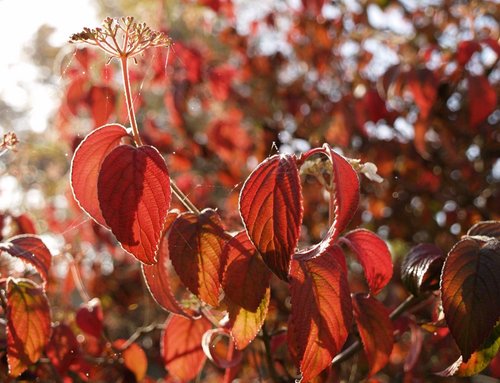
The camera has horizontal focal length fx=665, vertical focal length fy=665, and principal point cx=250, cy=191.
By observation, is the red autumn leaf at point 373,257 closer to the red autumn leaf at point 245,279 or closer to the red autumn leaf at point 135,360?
the red autumn leaf at point 245,279

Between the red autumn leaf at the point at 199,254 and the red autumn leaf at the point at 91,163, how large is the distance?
114mm

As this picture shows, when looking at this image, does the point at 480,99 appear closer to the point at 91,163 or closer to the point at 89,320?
the point at 89,320

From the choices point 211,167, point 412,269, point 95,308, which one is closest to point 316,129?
point 211,167

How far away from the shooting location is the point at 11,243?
3.79 feet

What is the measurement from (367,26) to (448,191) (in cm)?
151

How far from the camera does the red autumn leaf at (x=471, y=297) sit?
2.94 feet

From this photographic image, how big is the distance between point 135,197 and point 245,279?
0.21 metres

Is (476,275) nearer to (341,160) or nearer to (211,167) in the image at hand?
(341,160)

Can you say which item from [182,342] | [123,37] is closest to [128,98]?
[123,37]

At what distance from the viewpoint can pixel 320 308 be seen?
3.08 ft

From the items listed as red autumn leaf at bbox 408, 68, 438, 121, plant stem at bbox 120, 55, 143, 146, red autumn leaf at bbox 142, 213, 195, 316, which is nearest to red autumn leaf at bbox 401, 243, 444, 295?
red autumn leaf at bbox 142, 213, 195, 316

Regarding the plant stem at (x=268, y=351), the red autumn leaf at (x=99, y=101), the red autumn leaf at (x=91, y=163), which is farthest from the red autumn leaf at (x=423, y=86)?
the red autumn leaf at (x=91, y=163)

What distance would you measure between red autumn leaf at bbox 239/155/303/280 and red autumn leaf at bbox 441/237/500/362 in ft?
0.80

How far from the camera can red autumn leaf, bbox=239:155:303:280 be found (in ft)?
2.73
